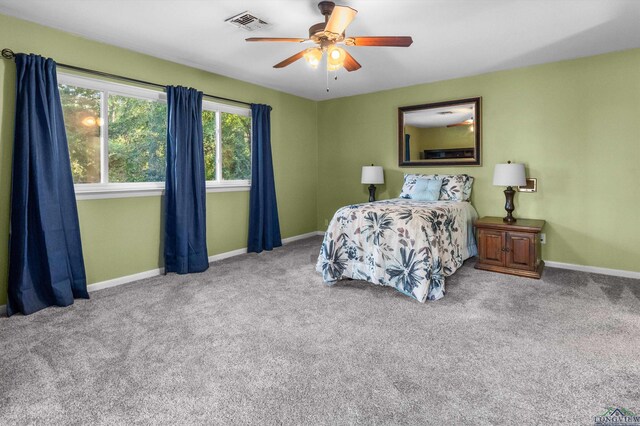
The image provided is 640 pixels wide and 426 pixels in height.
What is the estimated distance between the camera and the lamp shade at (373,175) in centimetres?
523

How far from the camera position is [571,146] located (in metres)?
3.97

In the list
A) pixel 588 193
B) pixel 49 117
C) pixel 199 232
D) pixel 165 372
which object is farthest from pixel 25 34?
pixel 588 193

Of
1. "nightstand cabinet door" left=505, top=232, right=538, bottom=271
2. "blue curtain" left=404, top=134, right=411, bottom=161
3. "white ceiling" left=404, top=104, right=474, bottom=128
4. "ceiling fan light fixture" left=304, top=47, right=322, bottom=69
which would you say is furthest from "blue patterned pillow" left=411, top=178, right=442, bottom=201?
"ceiling fan light fixture" left=304, top=47, right=322, bottom=69

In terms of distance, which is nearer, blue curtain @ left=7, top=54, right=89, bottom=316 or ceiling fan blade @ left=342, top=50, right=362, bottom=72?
blue curtain @ left=7, top=54, right=89, bottom=316

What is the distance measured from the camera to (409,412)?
1.61m

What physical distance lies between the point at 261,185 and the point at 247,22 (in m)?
2.27

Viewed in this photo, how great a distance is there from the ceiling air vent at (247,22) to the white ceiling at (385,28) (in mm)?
49

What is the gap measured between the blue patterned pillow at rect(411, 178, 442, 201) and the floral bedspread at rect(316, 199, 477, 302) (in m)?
0.70

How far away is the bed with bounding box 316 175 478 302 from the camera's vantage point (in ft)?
10.1

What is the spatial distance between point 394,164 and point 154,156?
131 inches

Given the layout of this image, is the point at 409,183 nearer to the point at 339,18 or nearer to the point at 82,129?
the point at 339,18

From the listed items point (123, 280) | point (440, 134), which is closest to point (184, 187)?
point (123, 280)

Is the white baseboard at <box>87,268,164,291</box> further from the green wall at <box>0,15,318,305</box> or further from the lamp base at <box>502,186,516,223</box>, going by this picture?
the lamp base at <box>502,186,516,223</box>

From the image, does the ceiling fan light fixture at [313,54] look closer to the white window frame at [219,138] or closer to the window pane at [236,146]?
Answer: the white window frame at [219,138]
